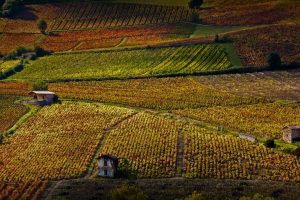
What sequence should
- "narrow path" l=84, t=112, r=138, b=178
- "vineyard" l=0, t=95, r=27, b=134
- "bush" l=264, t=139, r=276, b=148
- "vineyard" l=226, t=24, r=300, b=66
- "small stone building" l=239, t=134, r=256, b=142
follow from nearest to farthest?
"narrow path" l=84, t=112, r=138, b=178 → "bush" l=264, t=139, r=276, b=148 → "small stone building" l=239, t=134, r=256, b=142 → "vineyard" l=0, t=95, r=27, b=134 → "vineyard" l=226, t=24, r=300, b=66

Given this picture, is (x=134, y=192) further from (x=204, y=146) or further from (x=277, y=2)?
(x=277, y=2)

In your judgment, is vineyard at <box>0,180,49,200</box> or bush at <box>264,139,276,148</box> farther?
bush at <box>264,139,276,148</box>

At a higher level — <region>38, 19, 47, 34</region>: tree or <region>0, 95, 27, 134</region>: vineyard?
<region>38, 19, 47, 34</region>: tree

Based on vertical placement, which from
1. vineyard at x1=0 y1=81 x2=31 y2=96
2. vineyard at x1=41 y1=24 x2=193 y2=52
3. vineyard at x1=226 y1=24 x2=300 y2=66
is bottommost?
vineyard at x1=0 y1=81 x2=31 y2=96

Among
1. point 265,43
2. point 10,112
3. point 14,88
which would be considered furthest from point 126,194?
point 265,43

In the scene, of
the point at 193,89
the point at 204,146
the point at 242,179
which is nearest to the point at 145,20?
the point at 193,89

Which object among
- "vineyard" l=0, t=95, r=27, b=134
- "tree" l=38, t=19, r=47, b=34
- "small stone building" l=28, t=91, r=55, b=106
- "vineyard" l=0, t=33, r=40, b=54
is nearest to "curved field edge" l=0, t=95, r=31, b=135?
"vineyard" l=0, t=95, r=27, b=134

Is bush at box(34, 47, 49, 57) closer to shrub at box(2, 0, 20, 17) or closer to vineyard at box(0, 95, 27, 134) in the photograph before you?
shrub at box(2, 0, 20, 17)

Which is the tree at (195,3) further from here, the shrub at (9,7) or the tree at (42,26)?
the shrub at (9,7)
